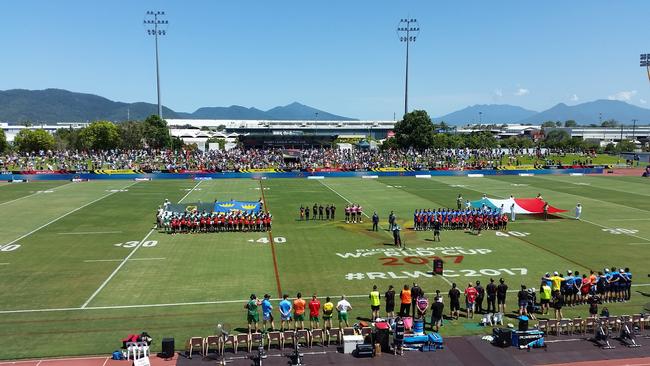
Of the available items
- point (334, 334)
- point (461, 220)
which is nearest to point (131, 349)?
point (334, 334)

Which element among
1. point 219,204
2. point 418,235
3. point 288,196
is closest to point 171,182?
point 288,196

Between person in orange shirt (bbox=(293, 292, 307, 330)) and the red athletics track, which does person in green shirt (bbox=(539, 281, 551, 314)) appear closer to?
person in orange shirt (bbox=(293, 292, 307, 330))

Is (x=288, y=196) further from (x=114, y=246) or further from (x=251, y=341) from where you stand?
(x=251, y=341)

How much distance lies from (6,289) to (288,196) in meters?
34.5

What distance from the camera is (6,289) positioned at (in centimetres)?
2270

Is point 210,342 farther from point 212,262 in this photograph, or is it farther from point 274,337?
point 212,262

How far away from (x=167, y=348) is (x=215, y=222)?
20.8 metres

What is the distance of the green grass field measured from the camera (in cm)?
1905


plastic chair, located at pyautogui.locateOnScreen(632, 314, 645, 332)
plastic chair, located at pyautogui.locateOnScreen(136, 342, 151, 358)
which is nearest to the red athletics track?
plastic chair, located at pyautogui.locateOnScreen(136, 342, 151, 358)

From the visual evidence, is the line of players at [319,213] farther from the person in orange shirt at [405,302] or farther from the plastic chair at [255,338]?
the plastic chair at [255,338]

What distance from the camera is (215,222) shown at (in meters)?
36.1

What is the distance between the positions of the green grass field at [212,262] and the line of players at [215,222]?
1.27 metres

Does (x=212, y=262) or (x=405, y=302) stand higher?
(x=405, y=302)

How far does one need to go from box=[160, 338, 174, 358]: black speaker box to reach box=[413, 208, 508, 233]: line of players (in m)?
23.8
